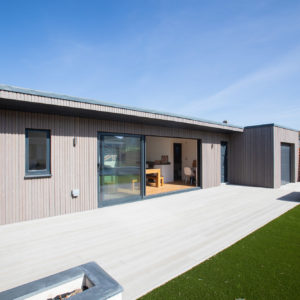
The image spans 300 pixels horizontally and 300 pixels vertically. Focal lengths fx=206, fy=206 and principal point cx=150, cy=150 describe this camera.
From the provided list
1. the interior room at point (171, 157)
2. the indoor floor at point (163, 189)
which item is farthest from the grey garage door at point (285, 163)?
the indoor floor at point (163, 189)

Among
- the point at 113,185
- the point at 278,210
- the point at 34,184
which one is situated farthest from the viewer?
the point at 113,185

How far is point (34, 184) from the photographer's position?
4750 millimetres

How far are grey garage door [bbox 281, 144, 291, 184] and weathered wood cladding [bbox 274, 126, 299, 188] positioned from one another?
0.22 metres

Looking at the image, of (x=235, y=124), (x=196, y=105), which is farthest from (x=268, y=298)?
(x=196, y=105)

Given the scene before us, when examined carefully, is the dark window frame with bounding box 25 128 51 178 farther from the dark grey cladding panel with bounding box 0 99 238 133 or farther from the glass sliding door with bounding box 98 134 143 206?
the glass sliding door with bounding box 98 134 143 206

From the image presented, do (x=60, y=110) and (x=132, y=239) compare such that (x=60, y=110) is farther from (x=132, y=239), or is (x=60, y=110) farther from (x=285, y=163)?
(x=285, y=163)

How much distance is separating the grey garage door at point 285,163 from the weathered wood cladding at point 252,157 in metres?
1.67

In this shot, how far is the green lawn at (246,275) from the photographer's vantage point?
6.88 feet

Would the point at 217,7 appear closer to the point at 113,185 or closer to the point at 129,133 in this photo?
the point at 129,133

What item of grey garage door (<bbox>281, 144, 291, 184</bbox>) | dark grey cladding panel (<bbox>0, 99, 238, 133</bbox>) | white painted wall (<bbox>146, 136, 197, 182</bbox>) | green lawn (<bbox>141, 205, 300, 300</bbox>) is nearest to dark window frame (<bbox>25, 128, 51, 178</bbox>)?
dark grey cladding panel (<bbox>0, 99, 238, 133</bbox>)

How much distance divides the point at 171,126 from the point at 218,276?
5620 millimetres

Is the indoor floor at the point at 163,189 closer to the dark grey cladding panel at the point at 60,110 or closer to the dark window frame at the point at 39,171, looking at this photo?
the dark grey cladding panel at the point at 60,110

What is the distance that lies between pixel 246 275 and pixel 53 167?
4470mm

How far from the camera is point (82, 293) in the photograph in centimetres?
146
